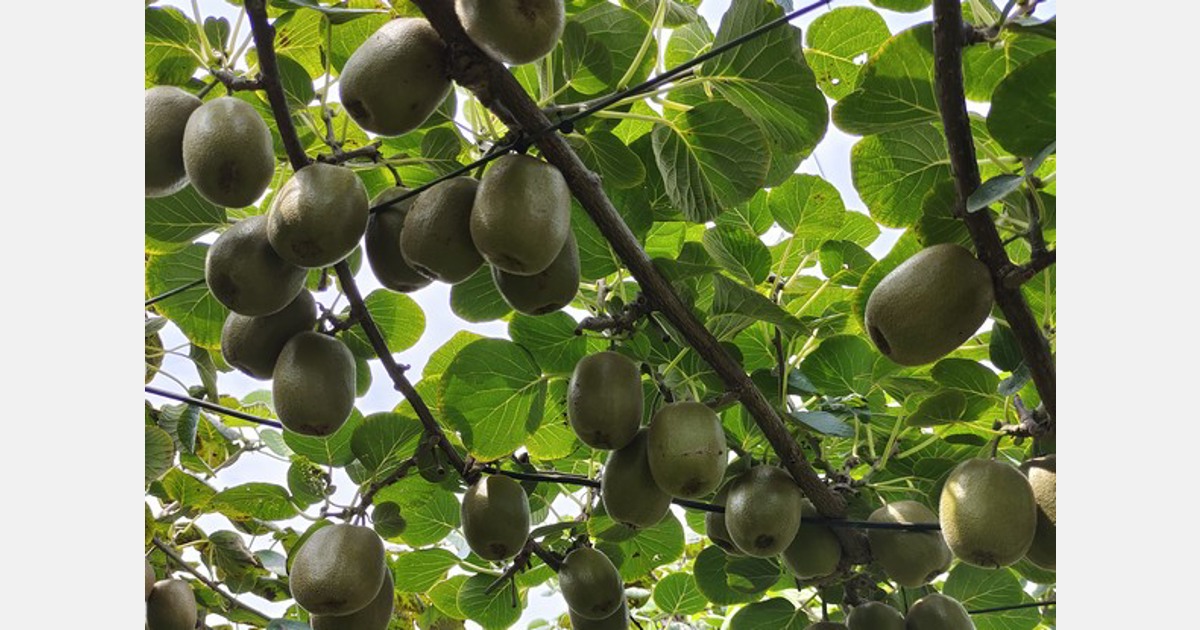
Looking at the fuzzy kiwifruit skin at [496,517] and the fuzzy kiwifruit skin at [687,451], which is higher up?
the fuzzy kiwifruit skin at [687,451]

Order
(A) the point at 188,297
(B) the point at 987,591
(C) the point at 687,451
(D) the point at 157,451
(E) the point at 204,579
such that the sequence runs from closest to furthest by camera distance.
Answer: (C) the point at 687,451, (A) the point at 188,297, (D) the point at 157,451, (B) the point at 987,591, (E) the point at 204,579

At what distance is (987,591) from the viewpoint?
6.57ft

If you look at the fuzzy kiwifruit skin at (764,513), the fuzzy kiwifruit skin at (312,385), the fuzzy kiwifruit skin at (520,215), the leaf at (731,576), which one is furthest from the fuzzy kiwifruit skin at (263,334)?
the leaf at (731,576)

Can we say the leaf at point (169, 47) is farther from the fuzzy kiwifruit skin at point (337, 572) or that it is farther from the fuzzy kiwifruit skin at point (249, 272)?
the fuzzy kiwifruit skin at point (337, 572)

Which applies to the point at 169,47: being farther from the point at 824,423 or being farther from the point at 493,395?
the point at 824,423

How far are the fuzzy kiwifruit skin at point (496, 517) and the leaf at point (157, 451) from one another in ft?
2.00

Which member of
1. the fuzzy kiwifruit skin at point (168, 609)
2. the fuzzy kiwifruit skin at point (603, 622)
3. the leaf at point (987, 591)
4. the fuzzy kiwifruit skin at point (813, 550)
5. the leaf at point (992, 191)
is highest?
the leaf at point (992, 191)

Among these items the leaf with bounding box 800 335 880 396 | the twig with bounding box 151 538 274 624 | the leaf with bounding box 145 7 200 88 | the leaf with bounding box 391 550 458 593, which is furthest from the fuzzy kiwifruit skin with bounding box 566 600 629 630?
the leaf with bounding box 145 7 200 88

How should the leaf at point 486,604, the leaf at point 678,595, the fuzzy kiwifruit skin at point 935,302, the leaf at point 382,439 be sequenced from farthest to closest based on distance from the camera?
the leaf at point 678,595
the leaf at point 486,604
the leaf at point 382,439
the fuzzy kiwifruit skin at point 935,302

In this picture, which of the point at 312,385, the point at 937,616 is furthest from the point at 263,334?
the point at 937,616

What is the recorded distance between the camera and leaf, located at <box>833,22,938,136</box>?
1.25 metres

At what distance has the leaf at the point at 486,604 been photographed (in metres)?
2.10

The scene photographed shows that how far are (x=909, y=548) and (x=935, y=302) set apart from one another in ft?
1.71

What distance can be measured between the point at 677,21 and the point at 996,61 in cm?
53
